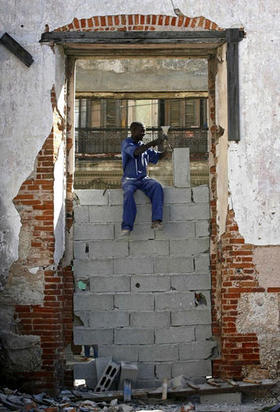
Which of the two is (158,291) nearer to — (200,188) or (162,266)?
(162,266)

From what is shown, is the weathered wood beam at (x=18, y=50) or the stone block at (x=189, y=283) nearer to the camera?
the weathered wood beam at (x=18, y=50)

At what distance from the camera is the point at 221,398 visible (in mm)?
6934

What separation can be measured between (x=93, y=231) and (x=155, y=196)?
879 millimetres

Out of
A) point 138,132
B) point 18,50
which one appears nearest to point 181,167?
point 138,132

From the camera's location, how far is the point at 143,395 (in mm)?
6934

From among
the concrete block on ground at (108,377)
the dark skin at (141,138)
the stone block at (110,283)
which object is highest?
the dark skin at (141,138)

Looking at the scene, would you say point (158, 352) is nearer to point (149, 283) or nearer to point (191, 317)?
point (191, 317)

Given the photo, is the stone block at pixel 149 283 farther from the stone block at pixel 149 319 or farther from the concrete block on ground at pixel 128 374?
the concrete block on ground at pixel 128 374

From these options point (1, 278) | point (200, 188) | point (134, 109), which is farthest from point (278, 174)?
point (134, 109)

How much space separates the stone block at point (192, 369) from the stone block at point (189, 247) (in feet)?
4.24

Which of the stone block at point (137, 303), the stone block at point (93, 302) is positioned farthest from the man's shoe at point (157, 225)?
the stone block at point (93, 302)

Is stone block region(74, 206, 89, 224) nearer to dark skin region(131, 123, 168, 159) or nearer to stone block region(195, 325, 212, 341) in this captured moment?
dark skin region(131, 123, 168, 159)

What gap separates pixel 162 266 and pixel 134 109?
56.8 ft

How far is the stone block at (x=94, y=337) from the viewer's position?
24.9 feet
